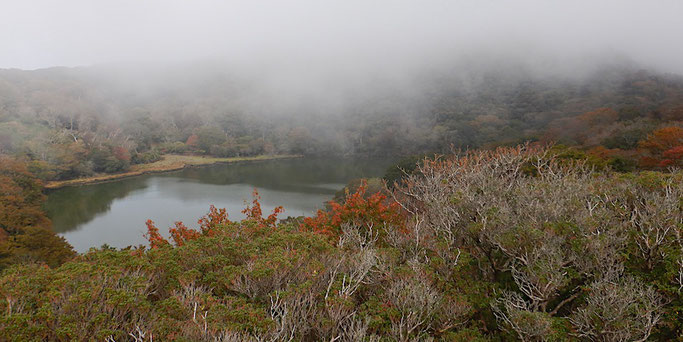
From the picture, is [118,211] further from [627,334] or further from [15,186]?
[627,334]

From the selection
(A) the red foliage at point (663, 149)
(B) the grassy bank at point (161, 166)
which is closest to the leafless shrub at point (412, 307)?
(A) the red foliage at point (663, 149)

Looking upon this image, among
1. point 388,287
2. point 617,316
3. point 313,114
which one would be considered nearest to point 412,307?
point 388,287

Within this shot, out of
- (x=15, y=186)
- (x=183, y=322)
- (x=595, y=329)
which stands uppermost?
(x=183, y=322)

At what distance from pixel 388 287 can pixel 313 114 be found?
10620cm

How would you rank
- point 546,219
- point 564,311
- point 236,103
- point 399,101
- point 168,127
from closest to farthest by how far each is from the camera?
point 564,311 → point 546,219 → point 168,127 → point 399,101 → point 236,103

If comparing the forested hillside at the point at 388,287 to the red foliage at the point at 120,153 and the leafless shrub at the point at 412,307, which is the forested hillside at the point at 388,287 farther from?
the red foliage at the point at 120,153

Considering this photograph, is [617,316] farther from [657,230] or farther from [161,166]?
[161,166]

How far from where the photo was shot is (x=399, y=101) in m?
112

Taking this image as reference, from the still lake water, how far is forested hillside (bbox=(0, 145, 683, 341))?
1874 centimetres

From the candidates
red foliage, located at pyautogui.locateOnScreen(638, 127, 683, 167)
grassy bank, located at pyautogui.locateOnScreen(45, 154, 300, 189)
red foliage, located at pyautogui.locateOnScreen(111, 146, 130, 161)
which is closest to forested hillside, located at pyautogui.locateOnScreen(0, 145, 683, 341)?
red foliage, located at pyautogui.locateOnScreen(638, 127, 683, 167)

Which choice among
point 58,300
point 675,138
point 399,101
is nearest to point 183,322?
point 58,300

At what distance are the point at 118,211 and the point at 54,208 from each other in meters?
6.64

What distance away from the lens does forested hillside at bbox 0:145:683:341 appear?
4402mm

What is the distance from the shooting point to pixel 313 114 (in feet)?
360
